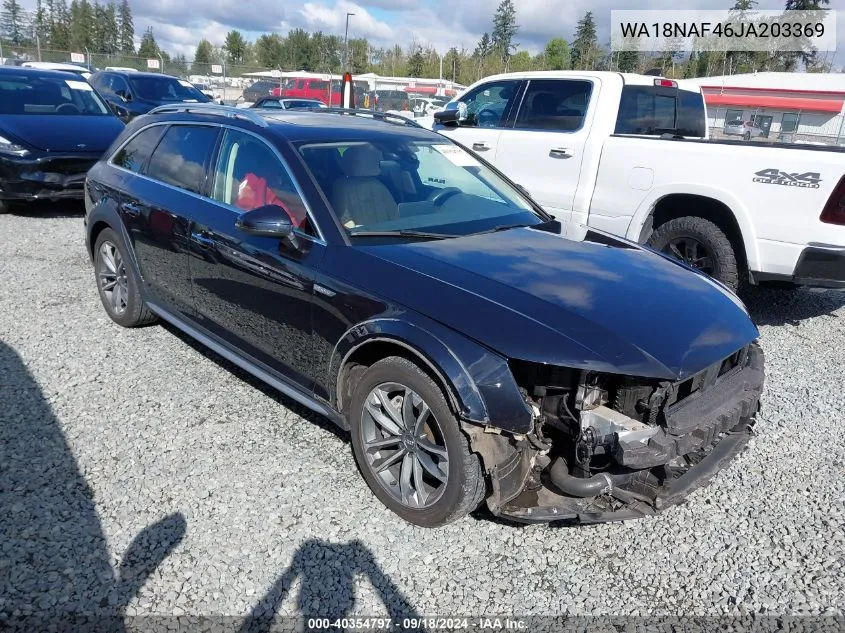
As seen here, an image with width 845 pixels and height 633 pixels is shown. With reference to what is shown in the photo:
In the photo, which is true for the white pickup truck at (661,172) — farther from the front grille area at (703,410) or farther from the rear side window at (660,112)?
the front grille area at (703,410)

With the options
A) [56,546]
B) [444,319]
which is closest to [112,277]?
[56,546]

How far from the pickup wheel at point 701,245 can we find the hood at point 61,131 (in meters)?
7.14

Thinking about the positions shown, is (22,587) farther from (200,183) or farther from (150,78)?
(150,78)

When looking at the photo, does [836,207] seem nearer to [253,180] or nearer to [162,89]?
[253,180]

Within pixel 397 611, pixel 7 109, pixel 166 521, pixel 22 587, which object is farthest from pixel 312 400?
pixel 7 109

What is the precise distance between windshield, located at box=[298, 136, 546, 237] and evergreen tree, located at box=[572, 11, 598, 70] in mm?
65466

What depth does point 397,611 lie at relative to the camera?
2473 millimetres

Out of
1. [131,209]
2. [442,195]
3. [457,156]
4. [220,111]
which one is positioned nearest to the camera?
[442,195]

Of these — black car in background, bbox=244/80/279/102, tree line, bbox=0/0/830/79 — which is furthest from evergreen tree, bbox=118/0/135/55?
black car in background, bbox=244/80/279/102

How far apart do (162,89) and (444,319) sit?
1565 centimetres

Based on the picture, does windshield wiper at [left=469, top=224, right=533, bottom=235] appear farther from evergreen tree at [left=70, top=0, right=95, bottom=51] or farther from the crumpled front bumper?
evergreen tree at [left=70, top=0, right=95, bottom=51]

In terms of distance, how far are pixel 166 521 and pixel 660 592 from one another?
215 cm

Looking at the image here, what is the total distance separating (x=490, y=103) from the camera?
7.14 meters

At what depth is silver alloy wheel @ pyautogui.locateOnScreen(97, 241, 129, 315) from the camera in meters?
4.89
